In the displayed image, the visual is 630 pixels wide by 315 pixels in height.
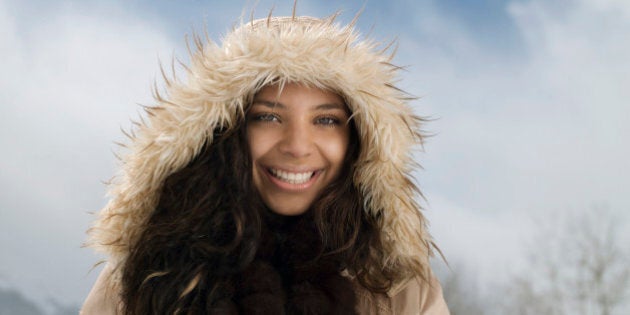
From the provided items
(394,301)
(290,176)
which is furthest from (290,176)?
(394,301)

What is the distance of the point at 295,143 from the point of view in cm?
232

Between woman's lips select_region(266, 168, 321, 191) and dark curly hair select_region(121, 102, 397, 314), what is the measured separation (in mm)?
81

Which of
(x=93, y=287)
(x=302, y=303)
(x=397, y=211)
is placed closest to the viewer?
(x=302, y=303)

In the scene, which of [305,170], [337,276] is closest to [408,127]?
[305,170]

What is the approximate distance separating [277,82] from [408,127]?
47 cm

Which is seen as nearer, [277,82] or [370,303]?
[277,82]

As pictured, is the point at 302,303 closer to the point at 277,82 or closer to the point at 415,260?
the point at 415,260

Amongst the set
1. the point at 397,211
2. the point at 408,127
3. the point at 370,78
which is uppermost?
the point at 370,78

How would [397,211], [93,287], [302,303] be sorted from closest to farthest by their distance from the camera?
1. [302,303]
2. [397,211]
3. [93,287]

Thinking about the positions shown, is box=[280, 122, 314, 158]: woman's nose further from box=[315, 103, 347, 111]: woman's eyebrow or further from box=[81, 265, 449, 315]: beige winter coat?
box=[81, 265, 449, 315]: beige winter coat

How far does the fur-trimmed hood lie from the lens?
2252 mm

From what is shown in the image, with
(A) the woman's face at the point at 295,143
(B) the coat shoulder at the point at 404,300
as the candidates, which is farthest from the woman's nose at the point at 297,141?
(B) the coat shoulder at the point at 404,300

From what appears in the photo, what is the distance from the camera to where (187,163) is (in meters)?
2.37

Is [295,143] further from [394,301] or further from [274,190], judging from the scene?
[394,301]
